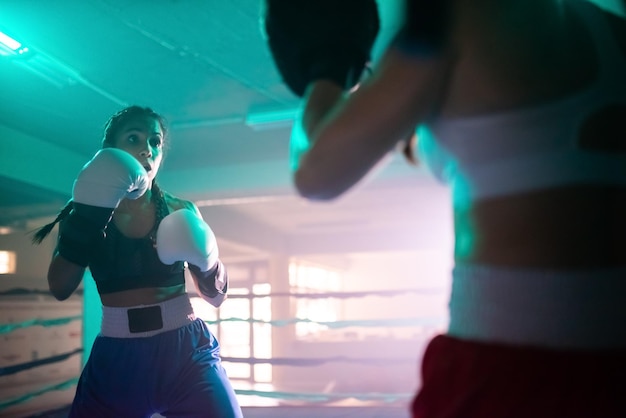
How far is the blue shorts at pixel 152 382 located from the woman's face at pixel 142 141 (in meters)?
0.51

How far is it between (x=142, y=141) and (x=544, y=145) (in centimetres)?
143

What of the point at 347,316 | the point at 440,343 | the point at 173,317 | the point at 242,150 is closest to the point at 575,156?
the point at 440,343

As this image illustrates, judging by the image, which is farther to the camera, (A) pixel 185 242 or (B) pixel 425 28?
(A) pixel 185 242

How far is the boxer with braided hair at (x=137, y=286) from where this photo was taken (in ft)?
4.65

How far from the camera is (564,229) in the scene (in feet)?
1.59

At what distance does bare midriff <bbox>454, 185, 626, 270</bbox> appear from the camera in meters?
0.48

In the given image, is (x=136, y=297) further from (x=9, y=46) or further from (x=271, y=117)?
(x=271, y=117)

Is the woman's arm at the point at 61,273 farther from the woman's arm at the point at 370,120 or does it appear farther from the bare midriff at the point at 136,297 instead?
the woman's arm at the point at 370,120

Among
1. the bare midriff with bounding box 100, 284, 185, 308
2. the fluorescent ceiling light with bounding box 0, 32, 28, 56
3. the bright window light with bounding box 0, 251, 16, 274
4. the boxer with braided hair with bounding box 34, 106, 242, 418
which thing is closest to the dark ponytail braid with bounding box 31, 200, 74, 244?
the boxer with braided hair with bounding box 34, 106, 242, 418

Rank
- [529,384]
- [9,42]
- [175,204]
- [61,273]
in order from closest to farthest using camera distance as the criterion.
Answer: [529,384], [61,273], [175,204], [9,42]

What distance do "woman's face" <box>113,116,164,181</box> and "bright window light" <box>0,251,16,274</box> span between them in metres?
3.49

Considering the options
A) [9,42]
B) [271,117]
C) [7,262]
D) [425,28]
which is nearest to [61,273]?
[425,28]

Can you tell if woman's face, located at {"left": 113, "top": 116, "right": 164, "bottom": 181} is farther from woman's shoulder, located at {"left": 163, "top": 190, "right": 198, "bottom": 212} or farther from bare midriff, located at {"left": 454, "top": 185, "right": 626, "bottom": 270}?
bare midriff, located at {"left": 454, "top": 185, "right": 626, "bottom": 270}

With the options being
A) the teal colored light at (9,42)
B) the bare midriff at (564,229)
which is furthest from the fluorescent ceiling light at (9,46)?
the bare midriff at (564,229)
